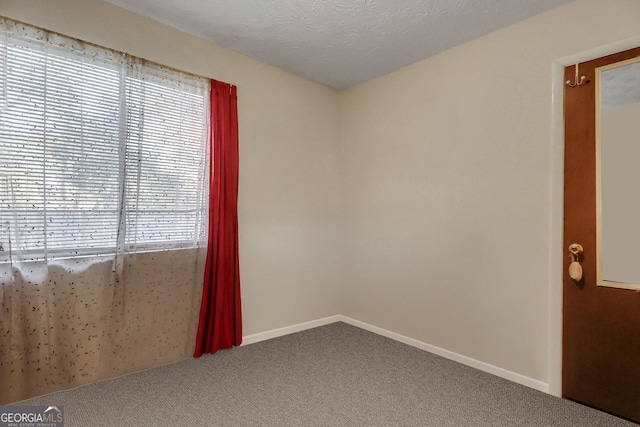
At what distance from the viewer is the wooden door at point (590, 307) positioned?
2008 mm

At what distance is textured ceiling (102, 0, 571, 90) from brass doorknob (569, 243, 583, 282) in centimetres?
163

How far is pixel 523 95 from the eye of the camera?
8.01 ft

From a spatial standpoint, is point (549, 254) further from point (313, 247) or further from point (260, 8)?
point (260, 8)

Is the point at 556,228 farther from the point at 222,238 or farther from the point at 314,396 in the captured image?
the point at 222,238

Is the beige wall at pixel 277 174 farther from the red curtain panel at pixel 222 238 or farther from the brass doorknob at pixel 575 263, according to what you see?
the brass doorknob at pixel 575 263

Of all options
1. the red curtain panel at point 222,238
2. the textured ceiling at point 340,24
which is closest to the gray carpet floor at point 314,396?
the red curtain panel at point 222,238

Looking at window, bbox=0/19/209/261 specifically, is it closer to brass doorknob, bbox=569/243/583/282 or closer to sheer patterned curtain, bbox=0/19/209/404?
sheer patterned curtain, bbox=0/19/209/404

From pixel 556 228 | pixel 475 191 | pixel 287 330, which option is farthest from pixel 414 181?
pixel 287 330

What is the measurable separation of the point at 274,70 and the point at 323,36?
783 millimetres

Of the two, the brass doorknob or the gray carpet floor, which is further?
the brass doorknob

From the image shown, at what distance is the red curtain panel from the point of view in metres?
2.83

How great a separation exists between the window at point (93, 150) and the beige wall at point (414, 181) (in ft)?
0.64

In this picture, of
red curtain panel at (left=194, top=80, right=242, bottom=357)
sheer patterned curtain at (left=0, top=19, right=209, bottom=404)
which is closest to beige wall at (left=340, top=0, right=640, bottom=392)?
red curtain panel at (left=194, top=80, right=242, bottom=357)

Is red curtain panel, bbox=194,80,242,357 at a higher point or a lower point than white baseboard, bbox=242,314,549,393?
higher
